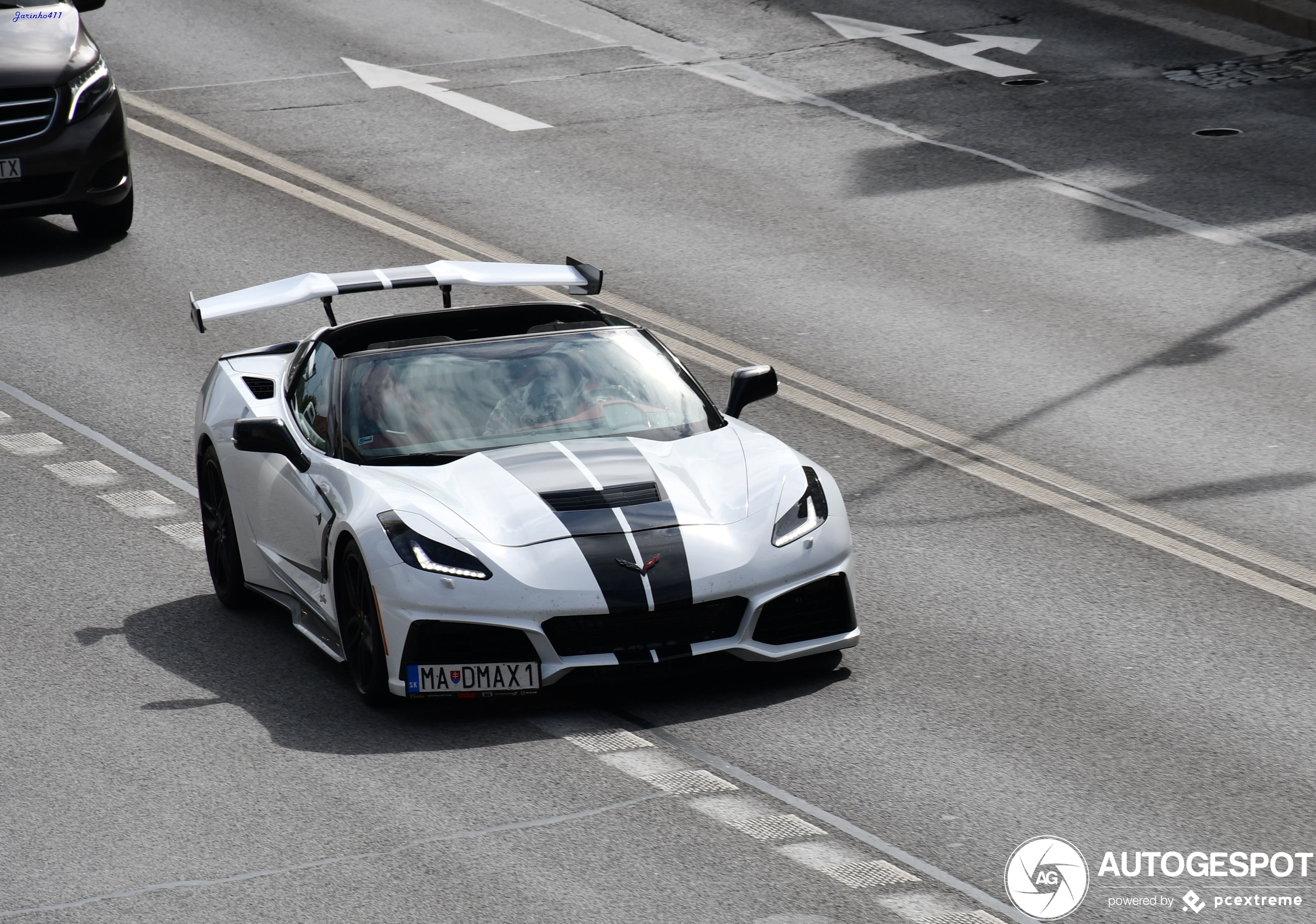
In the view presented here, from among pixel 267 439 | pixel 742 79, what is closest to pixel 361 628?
pixel 267 439

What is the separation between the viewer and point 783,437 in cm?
1171

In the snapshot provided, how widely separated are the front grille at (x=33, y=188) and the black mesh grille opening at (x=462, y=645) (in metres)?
9.62

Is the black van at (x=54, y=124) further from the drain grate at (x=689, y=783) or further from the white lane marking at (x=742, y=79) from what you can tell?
the drain grate at (x=689, y=783)

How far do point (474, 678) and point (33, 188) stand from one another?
387 inches

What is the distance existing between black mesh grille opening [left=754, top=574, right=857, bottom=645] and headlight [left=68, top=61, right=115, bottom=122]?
33.2 ft

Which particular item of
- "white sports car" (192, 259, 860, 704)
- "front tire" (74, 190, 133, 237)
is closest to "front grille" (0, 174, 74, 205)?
"front tire" (74, 190, 133, 237)

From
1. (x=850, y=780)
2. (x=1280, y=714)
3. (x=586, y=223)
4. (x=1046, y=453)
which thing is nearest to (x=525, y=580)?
(x=850, y=780)

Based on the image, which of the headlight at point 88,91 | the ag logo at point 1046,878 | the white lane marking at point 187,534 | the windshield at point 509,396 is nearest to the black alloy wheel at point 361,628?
the windshield at point 509,396

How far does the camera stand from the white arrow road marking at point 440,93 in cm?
2002

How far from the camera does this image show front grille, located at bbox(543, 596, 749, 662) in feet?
Result: 25.2

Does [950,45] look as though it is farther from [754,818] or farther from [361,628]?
[754,818]

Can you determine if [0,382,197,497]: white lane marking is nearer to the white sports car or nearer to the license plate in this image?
the white sports car

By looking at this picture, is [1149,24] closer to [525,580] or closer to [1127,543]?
[1127,543]

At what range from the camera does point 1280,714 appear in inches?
305
